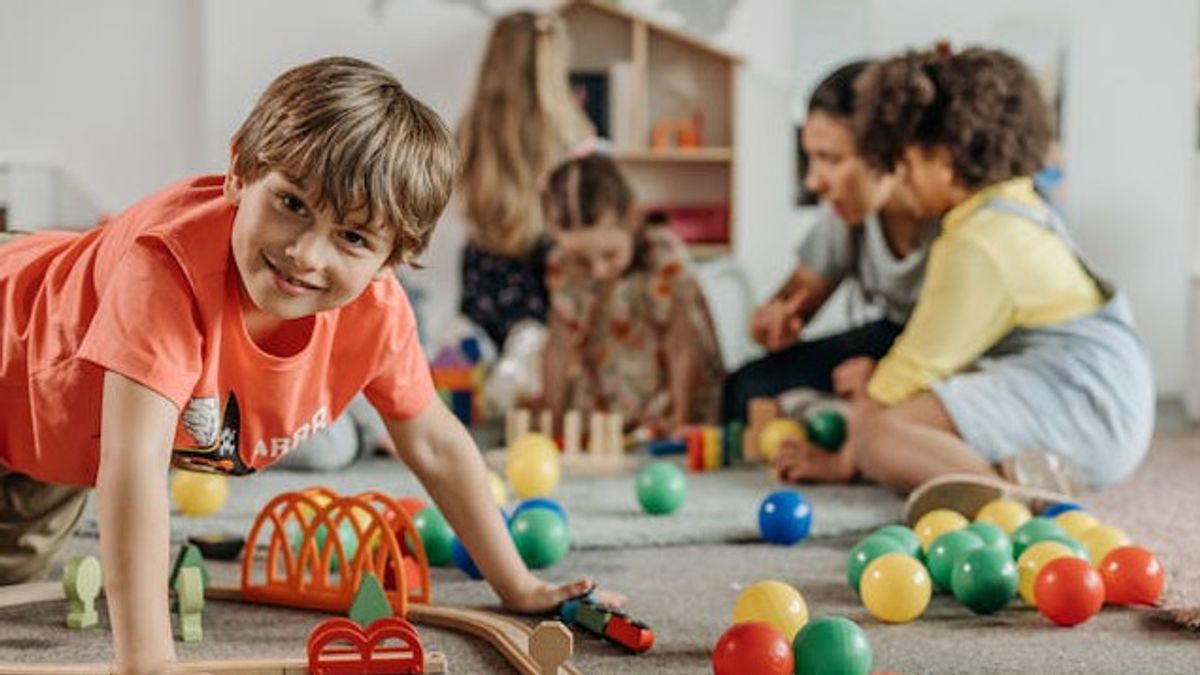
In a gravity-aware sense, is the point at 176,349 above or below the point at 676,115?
below

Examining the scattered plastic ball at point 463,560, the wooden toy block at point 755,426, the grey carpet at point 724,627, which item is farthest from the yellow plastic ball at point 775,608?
the wooden toy block at point 755,426

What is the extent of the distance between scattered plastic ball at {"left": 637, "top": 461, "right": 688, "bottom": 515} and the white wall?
2002 millimetres

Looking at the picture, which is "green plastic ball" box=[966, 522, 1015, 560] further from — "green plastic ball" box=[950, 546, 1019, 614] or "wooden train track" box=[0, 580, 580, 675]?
"wooden train track" box=[0, 580, 580, 675]

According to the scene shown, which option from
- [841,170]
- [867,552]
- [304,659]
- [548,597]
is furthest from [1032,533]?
[841,170]

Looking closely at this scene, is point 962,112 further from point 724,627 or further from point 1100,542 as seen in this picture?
point 724,627

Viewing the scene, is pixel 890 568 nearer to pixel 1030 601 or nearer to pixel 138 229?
pixel 1030 601

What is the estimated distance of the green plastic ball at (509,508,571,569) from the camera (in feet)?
6.19

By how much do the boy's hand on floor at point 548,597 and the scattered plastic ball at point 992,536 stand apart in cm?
41

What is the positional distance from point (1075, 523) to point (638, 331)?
132cm

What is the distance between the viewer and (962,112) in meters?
2.54

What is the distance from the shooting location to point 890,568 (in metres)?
1.65

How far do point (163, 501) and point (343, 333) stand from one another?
11.1 inches

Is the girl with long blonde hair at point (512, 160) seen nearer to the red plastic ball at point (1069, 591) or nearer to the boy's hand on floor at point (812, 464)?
the boy's hand on floor at point (812, 464)

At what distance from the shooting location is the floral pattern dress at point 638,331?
309 cm
